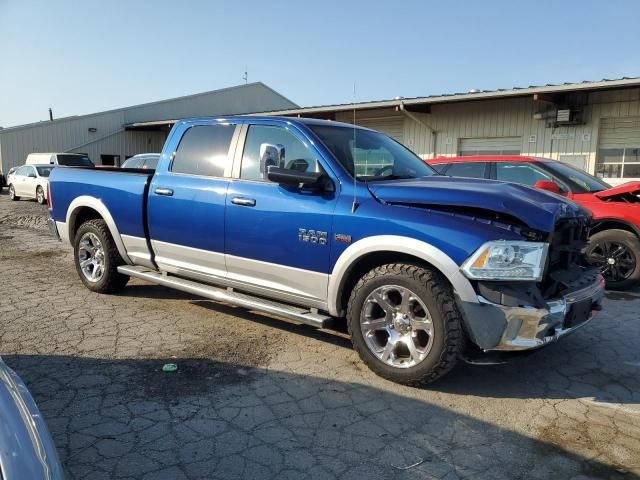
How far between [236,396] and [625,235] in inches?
211

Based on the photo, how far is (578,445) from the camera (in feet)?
9.82

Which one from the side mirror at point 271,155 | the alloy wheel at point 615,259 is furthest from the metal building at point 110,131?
the side mirror at point 271,155

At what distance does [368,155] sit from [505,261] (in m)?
1.65

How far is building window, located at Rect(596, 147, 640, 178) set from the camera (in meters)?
12.3

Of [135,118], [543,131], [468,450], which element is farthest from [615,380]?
[135,118]

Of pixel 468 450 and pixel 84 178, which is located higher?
pixel 84 178

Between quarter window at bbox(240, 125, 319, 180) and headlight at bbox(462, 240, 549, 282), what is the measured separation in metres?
1.52

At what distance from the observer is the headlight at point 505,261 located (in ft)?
10.8

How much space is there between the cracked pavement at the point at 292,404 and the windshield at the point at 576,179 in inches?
85.8

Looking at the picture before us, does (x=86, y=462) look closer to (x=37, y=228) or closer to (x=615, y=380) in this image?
(x=615, y=380)

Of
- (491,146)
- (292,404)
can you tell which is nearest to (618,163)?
(491,146)

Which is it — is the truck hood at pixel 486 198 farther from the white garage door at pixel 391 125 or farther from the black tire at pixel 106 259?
the white garage door at pixel 391 125

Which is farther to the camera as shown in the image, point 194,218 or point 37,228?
point 37,228

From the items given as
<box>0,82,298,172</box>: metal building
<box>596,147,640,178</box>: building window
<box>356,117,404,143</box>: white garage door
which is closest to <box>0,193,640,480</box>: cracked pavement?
<box>596,147,640,178</box>: building window
